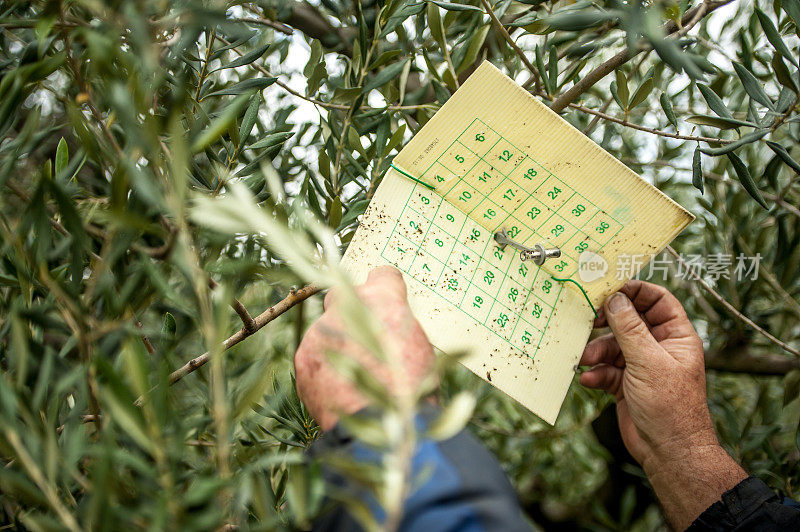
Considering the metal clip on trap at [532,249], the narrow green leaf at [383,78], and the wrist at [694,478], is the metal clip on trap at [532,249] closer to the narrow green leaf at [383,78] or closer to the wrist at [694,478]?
the narrow green leaf at [383,78]

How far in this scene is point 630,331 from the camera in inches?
42.9

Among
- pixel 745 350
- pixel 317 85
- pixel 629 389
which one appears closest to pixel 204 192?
pixel 317 85

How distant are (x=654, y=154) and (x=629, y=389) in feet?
2.75

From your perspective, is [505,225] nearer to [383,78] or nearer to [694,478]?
[383,78]

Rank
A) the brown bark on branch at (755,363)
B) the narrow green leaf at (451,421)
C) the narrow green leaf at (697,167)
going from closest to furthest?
the narrow green leaf at (451,421) < the narrow green leaf at (697,167) < the brown bark on branch at (755,363)

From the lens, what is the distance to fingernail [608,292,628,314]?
3.50 ft

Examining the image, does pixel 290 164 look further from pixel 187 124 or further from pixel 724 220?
pixel 724 220

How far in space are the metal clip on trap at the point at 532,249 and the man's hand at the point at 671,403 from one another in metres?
0.21

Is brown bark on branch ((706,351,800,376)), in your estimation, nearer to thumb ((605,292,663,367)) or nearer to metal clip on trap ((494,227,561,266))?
thumb ((605,292,663,367))

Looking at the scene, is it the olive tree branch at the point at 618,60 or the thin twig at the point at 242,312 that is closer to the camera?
the thin twig at the point at 242,312

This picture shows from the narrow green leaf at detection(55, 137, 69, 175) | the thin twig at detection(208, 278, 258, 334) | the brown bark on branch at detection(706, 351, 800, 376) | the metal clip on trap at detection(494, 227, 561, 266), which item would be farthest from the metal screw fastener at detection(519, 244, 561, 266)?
the brown bark on branch at detection(706, 351, 800, 376)

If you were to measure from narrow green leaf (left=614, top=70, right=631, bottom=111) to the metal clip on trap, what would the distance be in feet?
0.94

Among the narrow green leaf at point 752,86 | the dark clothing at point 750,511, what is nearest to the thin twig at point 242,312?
the narrow green leaf at point 752,86

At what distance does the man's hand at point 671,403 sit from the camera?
109 cm
